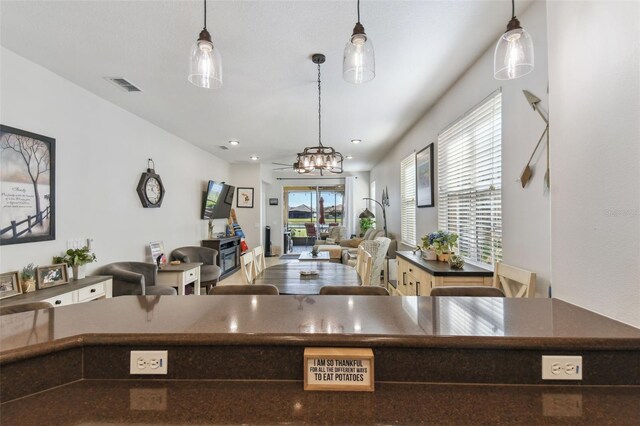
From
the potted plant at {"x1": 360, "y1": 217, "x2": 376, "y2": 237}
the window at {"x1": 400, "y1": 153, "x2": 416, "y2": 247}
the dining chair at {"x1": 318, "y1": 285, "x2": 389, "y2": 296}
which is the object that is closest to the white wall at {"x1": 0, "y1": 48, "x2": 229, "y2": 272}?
the dining chair at {"x1": 318, "y1": 285, "x2": 389, "y2": 296}

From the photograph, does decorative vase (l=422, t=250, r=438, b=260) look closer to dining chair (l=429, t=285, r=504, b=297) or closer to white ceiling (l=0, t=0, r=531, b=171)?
dining chair (l=429, t=285, r=504, b=297)

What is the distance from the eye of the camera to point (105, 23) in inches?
78.7

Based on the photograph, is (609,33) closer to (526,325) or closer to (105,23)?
(526,325)

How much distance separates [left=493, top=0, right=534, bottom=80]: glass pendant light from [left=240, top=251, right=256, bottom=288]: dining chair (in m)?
2.45

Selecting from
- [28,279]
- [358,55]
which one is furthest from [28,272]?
[358,55]

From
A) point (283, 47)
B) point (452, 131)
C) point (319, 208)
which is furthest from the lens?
point (319, 208)

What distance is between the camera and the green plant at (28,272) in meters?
2.37

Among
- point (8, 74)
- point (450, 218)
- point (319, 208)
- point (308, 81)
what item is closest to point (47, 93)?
point (8, 74)

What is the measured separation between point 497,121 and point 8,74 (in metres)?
4.03

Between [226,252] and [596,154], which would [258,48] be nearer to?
[596,154]

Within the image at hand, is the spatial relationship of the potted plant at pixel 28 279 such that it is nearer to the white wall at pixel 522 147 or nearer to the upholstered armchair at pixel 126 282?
the upholstered armchair at pixel 126 282

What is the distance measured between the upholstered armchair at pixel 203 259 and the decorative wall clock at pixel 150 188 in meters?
0.93

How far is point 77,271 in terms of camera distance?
2805mm

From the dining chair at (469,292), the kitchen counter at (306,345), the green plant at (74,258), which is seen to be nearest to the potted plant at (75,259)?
the green plant at (74,258)
